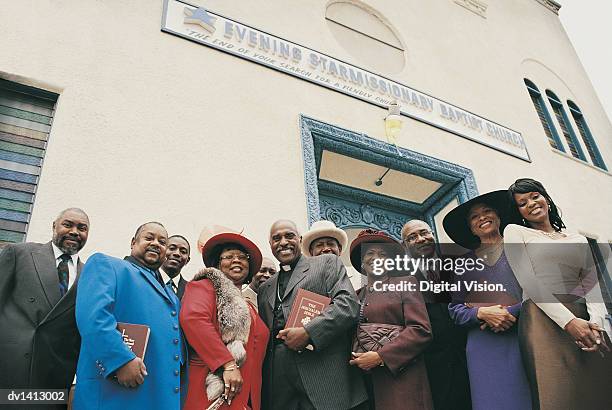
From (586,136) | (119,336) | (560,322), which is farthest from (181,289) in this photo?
(586,136)

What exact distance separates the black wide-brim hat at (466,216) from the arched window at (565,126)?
21.7 ft

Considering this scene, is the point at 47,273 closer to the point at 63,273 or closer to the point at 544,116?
the point at 63,273

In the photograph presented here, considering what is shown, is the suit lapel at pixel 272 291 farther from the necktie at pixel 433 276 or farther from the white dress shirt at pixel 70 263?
the white dress shirt at pixel 70 263

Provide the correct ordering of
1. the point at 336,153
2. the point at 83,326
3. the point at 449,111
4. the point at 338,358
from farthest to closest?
1. the point at 449,111
2. the point at 336,153
3. the point at 338,358
4. the point at 83,326

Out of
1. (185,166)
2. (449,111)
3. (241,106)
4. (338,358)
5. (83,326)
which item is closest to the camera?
(83,326)

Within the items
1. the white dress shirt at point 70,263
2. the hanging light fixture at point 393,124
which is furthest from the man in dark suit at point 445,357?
the hanging light fixture at point 393,124

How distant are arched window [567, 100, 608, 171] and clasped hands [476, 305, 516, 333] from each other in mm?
7623

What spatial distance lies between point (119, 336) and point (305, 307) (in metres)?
0.90

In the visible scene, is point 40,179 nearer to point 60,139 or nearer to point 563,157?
point 60,139

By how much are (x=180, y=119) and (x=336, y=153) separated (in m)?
1.96

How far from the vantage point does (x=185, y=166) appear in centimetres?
407

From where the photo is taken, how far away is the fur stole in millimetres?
2033

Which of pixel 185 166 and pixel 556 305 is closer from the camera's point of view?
pixel 556 305

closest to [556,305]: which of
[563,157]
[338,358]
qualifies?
[338,358]
